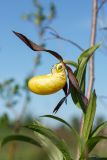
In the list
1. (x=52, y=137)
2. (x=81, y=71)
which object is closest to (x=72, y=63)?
(x=81, y=71)

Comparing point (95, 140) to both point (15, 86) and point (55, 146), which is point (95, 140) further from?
point (15, 86)

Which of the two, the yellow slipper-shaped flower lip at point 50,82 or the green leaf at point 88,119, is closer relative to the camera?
the green leaf at point 88,119

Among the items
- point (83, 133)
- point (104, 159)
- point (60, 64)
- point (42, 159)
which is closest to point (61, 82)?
point (60, 64)

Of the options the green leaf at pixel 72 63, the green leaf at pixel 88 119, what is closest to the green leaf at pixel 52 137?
the green leaf at pixel 88 119

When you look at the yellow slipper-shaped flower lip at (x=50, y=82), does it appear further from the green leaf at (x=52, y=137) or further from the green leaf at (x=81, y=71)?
the green leaf at (x=52, y=137)

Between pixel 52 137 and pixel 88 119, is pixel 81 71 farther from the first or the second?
pixel 52 137

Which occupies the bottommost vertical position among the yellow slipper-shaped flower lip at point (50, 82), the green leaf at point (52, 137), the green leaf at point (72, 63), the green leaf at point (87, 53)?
the green leaf at point (52, 137)
